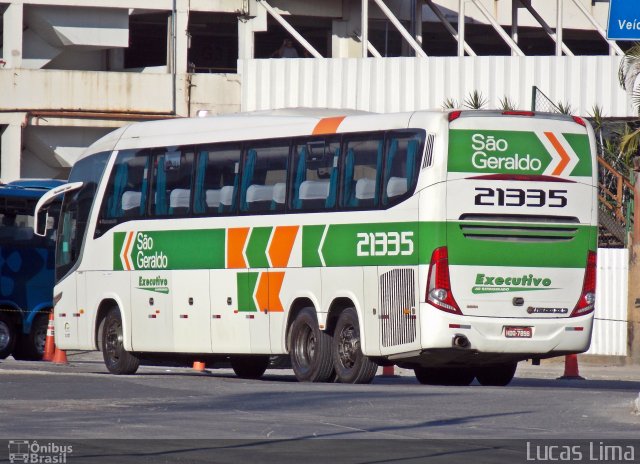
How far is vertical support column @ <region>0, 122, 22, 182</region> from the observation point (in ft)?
128

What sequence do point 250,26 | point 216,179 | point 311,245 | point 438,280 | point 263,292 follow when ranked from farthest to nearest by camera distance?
point 250,26 → point 216,179 → point 263,292 → point 311,245 → point 438,280

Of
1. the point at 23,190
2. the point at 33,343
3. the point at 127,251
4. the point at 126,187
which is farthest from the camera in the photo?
the point at 23,190

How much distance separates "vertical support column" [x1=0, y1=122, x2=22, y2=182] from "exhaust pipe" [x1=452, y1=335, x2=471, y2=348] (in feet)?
70.8

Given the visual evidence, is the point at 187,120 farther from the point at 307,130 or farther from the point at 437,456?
the point at 437,456

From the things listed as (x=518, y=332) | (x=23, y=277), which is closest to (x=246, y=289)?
(x=518, y=332)

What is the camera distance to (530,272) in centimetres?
1970

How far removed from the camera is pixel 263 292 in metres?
21.9

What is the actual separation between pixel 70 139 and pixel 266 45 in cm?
908

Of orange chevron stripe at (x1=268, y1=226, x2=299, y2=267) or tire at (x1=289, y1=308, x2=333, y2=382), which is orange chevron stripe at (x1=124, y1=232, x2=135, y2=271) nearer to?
orange chevron stripe at (x1=268, y1=226, x2=299, y2=267)

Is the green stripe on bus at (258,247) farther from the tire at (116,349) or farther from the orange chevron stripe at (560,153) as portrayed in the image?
the orange chevron stripe at (560,153)

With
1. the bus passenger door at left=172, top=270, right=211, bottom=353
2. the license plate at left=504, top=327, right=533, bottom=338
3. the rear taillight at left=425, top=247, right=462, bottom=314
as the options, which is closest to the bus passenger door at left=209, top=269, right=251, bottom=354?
the bus passenger door at left=172, top=270, right=211, bottom=353

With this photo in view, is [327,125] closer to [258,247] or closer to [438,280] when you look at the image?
[258,247]

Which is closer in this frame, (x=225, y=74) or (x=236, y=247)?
(x=236, y=247)

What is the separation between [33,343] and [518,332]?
1265cm
